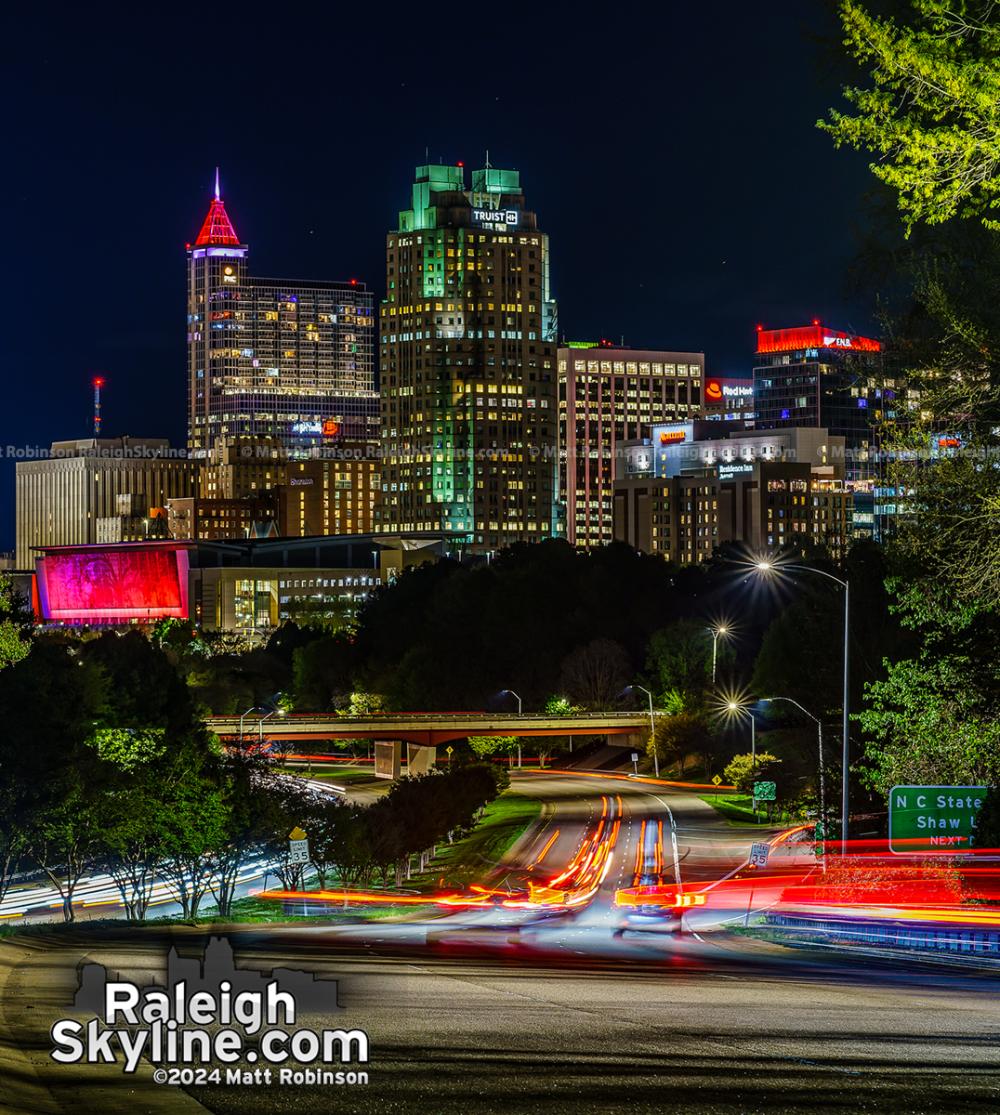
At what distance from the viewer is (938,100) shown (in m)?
18.1

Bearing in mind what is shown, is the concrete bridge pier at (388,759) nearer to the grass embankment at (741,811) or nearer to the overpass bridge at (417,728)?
the overpass bridge at (417,728)

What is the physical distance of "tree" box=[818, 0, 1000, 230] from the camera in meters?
17.3

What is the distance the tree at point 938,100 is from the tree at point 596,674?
131244 mm

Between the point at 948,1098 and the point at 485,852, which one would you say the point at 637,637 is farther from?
the point at 948,1098

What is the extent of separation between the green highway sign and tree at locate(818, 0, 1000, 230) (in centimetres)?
1726

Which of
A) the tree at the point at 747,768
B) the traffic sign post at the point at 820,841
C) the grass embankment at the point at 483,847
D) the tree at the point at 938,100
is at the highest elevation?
the tree at the point at 938,100

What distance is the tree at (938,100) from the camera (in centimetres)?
1734

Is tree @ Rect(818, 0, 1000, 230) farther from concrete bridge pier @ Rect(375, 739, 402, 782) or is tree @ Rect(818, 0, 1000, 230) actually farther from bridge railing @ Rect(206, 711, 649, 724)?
concrete bridge pier @ Rect(375, 739, 402, 782)

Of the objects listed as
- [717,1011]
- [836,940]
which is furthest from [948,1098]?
[836,940]

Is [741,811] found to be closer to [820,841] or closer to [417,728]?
[417,728]

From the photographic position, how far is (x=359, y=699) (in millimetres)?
159125

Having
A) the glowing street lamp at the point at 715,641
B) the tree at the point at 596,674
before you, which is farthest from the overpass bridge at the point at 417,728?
the tree at the point at 596,674

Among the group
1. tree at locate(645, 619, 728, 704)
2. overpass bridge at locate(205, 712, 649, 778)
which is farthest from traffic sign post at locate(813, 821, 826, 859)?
tree at locate(645, 619, 728, 704)

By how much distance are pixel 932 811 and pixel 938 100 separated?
1873cm
